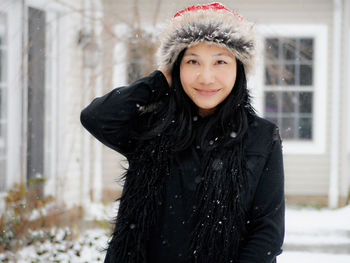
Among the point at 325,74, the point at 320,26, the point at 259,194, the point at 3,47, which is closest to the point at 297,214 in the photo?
the point at 325,74

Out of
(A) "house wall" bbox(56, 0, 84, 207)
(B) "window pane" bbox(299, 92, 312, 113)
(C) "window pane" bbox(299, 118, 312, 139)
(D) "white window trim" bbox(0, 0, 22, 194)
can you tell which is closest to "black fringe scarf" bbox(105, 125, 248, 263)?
(D) "white window trim" bbox(0, 0, 22, 194)

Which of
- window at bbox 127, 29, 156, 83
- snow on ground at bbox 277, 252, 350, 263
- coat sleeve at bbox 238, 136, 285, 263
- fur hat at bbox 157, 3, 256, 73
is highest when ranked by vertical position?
window at bbox 127, 29, 156, 83

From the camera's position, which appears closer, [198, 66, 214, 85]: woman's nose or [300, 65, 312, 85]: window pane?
[198, 66, 214, 85]: woman's nose

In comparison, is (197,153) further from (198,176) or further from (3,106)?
(3,106)

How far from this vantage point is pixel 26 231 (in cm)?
437

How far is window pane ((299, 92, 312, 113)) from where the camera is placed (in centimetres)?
784

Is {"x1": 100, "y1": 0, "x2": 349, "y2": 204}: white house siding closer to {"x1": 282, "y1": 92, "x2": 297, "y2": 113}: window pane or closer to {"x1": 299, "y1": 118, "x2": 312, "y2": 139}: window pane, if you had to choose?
{"x1": 299, "y1": 118, "x2": 312, "y2": 139}: window pane

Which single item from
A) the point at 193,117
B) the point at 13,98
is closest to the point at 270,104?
the point at 13,98

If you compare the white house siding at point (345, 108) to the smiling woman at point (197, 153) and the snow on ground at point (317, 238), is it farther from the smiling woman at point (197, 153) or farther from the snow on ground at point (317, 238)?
the smiling woman at point (197, 153)

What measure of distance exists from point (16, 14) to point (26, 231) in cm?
243

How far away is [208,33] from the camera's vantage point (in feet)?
6.25

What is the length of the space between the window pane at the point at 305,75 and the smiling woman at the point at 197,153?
20.0 ft

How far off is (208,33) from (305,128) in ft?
21.4

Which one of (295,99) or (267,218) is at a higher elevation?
(295,99)
